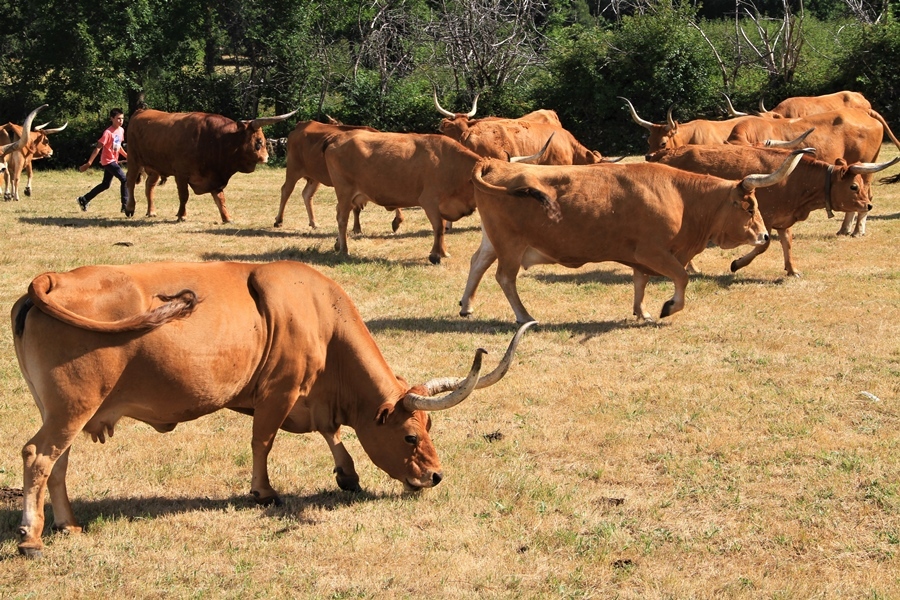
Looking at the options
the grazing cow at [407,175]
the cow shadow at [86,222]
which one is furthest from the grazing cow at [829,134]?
the cow shadow at [86,222]

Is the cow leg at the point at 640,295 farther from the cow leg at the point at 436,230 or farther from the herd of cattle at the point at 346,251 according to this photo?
the cow leg at the point at 436,230

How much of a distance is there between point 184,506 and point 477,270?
6082 millimetres

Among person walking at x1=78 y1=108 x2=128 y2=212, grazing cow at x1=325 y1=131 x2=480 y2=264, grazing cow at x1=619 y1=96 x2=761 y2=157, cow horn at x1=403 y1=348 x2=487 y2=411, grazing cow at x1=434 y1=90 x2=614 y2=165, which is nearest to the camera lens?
cow horn at x1=403 y1=348 x2=487 y2=411

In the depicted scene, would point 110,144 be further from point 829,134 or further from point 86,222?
point 829,134

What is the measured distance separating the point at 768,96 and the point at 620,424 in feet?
84.8

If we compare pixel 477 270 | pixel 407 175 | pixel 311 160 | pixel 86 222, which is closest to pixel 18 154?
pixel 86 222

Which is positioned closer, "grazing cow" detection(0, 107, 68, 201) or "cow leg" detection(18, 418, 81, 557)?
"cow leg" detection(18, 418, 81, 557)

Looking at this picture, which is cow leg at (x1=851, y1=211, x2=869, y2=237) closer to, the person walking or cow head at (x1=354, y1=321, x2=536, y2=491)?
cow head at (x1=354, y1=321, x2=536, y2=491)

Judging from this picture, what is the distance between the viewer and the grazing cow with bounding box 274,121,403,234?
59.2ft

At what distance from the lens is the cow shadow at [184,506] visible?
6672 mm

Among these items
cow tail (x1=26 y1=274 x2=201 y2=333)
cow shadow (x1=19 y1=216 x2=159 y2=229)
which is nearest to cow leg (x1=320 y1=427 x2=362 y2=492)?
cow tail (x1=26 y1=274 x2=201 y2=333)

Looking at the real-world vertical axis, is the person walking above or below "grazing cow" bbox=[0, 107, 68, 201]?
above

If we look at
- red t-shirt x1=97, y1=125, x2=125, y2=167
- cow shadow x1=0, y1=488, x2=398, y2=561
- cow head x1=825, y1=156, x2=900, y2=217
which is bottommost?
red t-shirt x1=97, y1=125, x2=125, y2=167

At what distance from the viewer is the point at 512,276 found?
470 inches
